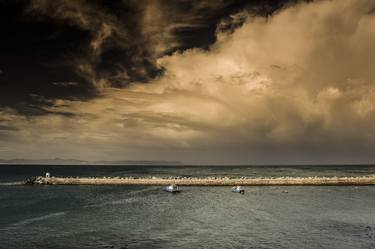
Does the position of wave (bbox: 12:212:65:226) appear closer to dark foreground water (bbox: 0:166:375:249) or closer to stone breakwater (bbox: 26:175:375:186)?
dark foreground water (bbox: 0:166:375:249)

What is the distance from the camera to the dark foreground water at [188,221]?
3394cm

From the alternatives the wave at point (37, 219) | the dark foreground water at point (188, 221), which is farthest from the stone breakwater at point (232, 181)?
the wave at point (37, 219)

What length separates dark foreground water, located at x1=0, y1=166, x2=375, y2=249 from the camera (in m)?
33.9

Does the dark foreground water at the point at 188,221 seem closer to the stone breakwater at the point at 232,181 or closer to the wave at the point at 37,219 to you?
the wave at the point at 37,219

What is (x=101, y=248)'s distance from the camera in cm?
3145

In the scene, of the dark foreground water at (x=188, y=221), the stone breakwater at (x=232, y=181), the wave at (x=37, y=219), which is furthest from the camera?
the stone breakwater at (x=232, y=181)

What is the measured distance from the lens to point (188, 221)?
44.5 metres

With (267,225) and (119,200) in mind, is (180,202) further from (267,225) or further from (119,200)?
(267,225)

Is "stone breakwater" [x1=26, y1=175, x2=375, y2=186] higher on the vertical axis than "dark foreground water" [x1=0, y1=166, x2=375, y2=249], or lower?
higher

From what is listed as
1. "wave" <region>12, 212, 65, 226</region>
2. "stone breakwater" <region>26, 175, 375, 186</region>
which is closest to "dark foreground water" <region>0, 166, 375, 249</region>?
"wave" <region>12, 212, 65, 226</region>

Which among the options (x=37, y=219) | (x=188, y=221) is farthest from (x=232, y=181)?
(x=37, y=219)

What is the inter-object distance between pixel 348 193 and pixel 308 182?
18.7 meters

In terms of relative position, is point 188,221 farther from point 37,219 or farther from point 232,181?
point 232,181

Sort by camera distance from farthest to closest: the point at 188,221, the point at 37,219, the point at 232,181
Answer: the point at 232,181, the point at 37,219, the point at 188,221
